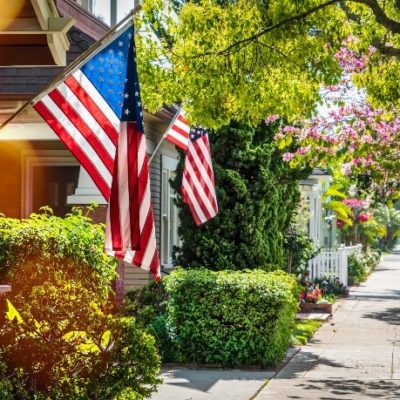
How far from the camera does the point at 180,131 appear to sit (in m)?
15.4

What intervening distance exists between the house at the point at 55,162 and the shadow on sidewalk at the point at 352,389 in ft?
18.8

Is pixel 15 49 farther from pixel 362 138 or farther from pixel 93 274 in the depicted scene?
pixel 362 138

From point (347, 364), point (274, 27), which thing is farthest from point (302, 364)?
point (274, 27)

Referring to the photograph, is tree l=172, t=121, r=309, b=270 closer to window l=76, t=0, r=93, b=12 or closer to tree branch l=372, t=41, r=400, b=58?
tree branch l=372, t=41, r=400, b=58

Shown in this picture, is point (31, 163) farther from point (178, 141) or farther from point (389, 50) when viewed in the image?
point (389, 50)

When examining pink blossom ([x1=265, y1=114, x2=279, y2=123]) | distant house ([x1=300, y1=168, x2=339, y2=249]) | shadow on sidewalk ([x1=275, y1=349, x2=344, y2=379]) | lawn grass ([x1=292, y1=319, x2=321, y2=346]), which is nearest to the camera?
shadow on sidewalk ([x1=275, y1=349, x2=344, y2=379])

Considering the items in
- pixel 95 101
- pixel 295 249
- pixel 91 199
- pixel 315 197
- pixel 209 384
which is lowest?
pixel 209 384

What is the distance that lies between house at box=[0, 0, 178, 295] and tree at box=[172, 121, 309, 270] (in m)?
1.56

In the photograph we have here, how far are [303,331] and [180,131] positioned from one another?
5.30 m

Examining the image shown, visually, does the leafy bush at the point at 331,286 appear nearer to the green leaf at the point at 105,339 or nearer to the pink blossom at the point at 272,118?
the pink blossom at the point at 272,118

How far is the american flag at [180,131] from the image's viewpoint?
1528 cm

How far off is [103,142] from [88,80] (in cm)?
57

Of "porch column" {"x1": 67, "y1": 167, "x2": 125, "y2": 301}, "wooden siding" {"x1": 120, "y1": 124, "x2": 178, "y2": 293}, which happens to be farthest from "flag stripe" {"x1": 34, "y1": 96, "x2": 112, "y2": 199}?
"wooden siding" {"x1": 120, "y1": 124, "x2": 178, "y2": 293}

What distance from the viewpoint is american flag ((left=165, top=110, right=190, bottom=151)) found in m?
15.3
